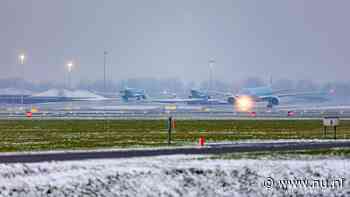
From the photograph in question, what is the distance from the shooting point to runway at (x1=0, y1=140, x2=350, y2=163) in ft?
116

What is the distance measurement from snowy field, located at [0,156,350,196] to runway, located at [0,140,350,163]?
3.20 meters

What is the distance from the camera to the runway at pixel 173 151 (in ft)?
116

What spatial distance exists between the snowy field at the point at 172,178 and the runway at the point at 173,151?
3201mm

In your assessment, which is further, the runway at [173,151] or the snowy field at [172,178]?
the runway at [173,151]

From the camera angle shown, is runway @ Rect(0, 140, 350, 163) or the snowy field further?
runway @ Rect(0, 140, 350, 163)

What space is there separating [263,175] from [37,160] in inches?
373

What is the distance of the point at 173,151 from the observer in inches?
1590

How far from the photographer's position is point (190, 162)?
33.1 meters

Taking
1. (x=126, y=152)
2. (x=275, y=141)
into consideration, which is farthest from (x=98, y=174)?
(x=275, y=141)

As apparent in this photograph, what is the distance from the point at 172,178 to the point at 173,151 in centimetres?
1099

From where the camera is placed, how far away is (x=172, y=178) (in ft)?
96.4

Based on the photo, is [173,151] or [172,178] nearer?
[172,178]

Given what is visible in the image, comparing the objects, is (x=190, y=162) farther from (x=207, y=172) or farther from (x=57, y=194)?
(x=57, y=194)

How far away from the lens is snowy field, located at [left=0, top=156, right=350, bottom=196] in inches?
1061
